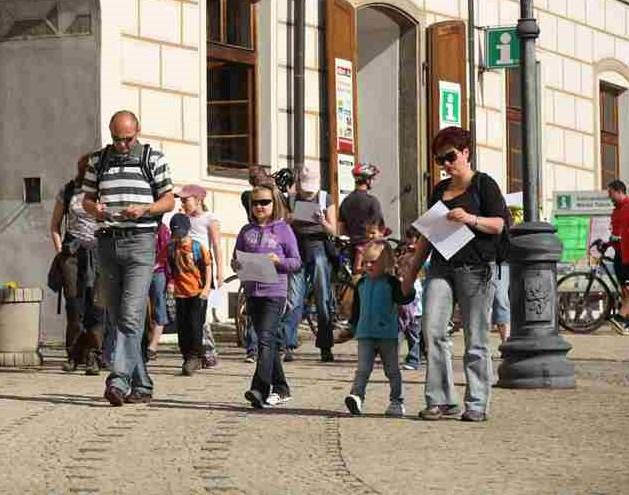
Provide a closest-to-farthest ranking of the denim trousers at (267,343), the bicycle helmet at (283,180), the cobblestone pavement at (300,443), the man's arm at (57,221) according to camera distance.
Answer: the cobblestone pavement at (300,443) → the denim trousers at (267,343) → the man's arm at (57,221) → the bicycle helmet at (283,180)

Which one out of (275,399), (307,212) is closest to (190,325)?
(307,212)

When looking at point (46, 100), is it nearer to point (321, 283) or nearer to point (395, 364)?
point (321, 283)

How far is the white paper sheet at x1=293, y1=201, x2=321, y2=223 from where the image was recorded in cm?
1712

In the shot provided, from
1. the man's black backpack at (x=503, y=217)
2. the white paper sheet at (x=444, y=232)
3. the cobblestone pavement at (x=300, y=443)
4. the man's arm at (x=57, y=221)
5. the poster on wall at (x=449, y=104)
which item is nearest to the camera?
the cobblestone pavement at (x=300, y=443)

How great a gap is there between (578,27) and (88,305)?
15.9m

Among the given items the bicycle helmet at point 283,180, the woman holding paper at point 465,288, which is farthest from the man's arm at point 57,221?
the woman holding paper at point 465,288

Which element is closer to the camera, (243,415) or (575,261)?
(243,415)

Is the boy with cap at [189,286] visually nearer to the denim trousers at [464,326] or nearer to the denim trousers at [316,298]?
the denim trousers at [316,298]

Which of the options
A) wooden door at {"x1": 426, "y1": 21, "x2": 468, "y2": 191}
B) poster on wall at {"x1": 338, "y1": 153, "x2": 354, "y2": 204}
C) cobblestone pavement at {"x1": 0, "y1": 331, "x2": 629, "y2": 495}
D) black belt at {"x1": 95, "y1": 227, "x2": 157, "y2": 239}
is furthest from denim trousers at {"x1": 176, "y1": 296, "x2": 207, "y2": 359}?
wooden door at {"x1": 426, "y1": 21, "x2": 468, "y2": 191}

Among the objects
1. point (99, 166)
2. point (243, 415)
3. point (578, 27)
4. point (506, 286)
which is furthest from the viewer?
point (578, 27)

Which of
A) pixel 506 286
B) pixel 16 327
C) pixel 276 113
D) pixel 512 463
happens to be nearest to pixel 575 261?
pixel 276 113

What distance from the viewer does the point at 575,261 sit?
83.1 ft

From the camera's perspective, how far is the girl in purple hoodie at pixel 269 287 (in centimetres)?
1226

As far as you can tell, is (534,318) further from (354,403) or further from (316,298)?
(316,298)
